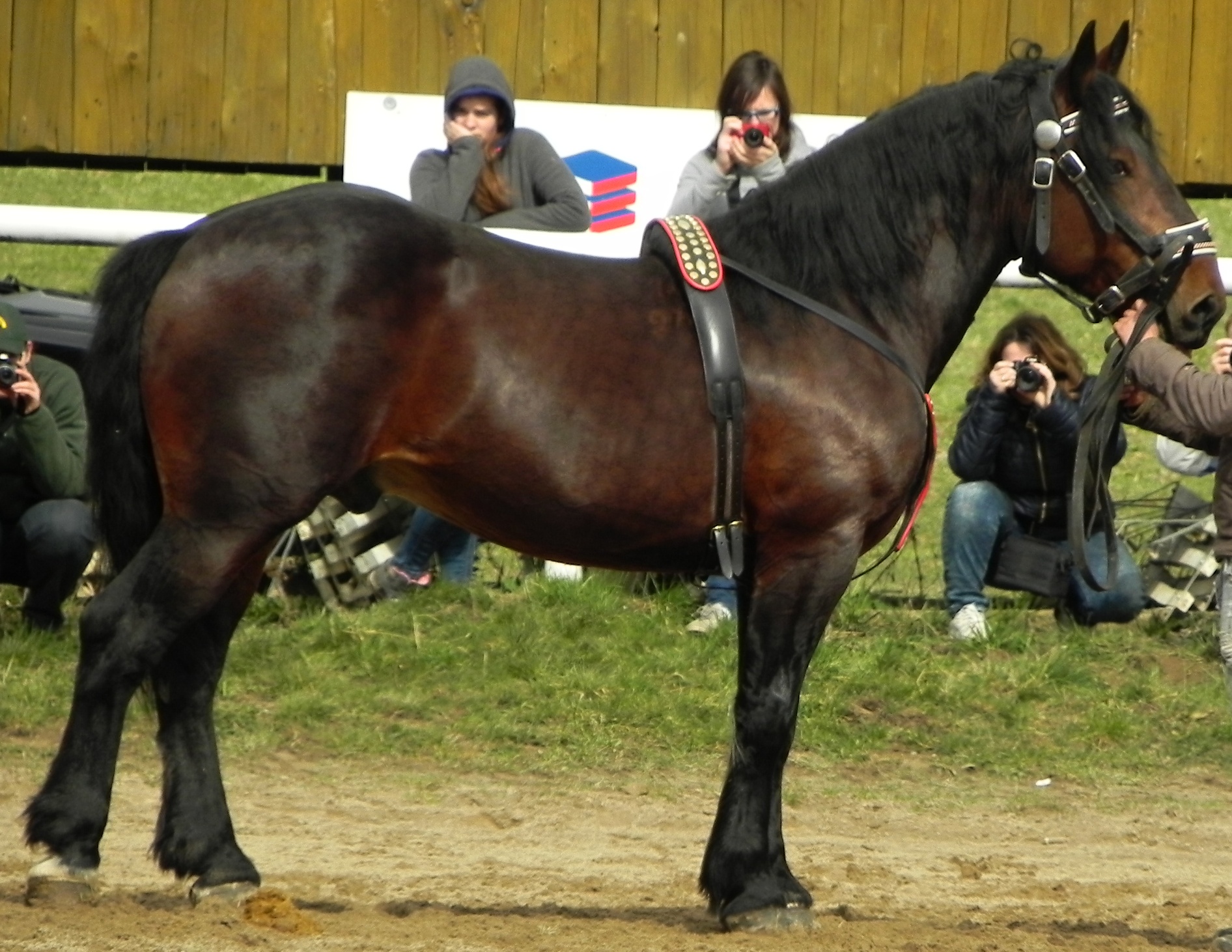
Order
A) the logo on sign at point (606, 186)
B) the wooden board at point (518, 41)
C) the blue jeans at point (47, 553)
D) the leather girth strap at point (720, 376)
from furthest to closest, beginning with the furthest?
the wooden board at point (518, 41) → the logo on sign at point (606, 186) → the blue jeans at point (47, 553) → the leather girth strap at point (720, 376)

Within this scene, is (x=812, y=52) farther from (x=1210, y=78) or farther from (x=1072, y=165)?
(x=1072, y=165)

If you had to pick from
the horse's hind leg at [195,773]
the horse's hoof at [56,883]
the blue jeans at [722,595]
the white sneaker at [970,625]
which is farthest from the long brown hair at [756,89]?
the horse's hoof at [56,883]

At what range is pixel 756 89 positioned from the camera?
7.23m

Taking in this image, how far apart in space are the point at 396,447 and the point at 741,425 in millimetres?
858

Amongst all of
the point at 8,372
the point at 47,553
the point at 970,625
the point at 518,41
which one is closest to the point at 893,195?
the point at 970,625

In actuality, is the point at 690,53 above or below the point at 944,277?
above

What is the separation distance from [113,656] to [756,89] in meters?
3.84

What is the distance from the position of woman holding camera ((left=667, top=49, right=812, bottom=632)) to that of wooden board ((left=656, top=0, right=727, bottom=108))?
2.49 metres

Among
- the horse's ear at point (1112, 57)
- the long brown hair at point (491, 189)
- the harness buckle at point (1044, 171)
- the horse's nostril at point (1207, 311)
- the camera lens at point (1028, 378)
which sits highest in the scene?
the horse's ear at point (1112, 57)

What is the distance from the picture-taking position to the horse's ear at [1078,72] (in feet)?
15.1

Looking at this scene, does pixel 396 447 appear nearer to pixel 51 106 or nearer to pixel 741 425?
pixel 741 425

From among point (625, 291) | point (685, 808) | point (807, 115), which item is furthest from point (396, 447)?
point (807, 115)

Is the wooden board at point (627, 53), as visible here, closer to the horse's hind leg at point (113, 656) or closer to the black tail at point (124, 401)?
the black tail at point (124, 401)

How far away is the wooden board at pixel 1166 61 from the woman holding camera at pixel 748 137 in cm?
361
